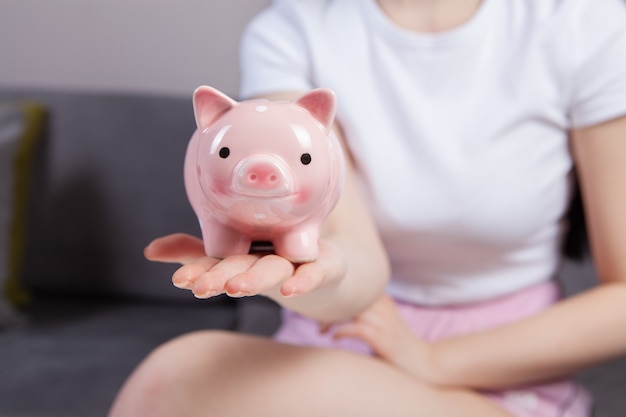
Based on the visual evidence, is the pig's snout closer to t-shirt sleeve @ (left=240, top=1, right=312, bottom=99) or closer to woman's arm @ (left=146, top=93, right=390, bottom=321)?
woman's arm @ (left=146, top=93, right=390, bottom=321)

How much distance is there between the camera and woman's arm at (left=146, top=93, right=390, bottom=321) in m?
0.47

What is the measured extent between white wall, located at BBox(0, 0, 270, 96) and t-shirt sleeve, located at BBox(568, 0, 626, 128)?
0.94m

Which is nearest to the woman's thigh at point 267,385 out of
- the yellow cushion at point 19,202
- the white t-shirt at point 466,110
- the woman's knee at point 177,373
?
the woman's knee at point 177,373

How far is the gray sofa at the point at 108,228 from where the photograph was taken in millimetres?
1362

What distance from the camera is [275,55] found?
2.95 feet

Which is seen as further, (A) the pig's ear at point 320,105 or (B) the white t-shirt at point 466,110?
(B) the white t-shirt at point 466,110

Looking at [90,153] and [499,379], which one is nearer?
[499,379]

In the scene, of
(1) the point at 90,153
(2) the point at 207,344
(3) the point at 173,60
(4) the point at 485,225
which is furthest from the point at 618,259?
(3) the point at 173,60

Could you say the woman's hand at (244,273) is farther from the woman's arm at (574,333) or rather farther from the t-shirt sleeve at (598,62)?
the t-shirt sleeve at (598,62)

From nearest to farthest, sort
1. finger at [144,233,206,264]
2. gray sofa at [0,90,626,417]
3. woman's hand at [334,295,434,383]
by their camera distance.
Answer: finger at [144,233,206,264]
woman's hand at [334,295,434,383]
gray sofa at [0,90,626,417]

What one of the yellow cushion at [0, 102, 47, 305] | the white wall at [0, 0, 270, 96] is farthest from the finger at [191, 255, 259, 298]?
the white wall at [0, 0, 270, 96]

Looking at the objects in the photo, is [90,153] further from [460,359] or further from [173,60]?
[460,359]

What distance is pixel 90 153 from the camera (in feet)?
4.80

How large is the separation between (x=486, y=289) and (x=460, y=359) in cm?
17
